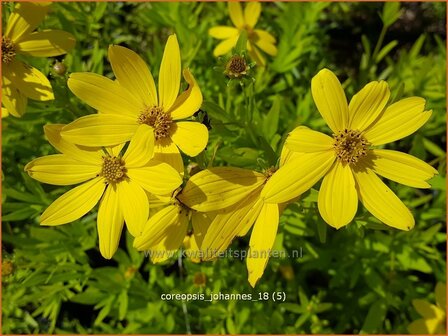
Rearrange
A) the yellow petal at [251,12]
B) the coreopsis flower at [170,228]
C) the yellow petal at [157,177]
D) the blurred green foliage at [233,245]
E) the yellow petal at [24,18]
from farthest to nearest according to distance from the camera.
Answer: the yellow petal at [251,12], the blurred green foliage at [233,245], the yellow petal at [24,18], the coreopsis flower at [170,228], the yellow petal at [157,177]

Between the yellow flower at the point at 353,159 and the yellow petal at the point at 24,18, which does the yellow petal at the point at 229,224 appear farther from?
the yellow petal at the point at 24,18

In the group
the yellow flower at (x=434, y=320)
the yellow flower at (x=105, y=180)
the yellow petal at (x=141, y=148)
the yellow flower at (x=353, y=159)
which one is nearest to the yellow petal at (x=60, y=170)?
the yellow flower at (x=105, y=180)

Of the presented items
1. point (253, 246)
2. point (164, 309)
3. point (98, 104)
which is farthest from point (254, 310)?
point (98, 104)

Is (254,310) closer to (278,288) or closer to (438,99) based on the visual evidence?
(278,288)

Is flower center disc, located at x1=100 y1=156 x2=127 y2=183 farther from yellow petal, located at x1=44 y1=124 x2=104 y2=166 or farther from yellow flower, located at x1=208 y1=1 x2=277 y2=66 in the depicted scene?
yellow flower, located at x1=208 y1=1 x2=277 y2=66

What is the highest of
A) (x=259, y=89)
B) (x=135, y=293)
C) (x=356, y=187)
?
(x=259, y=89)

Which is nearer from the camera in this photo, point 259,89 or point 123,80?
point 123,80

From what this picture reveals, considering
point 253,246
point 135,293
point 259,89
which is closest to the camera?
point 253,246
